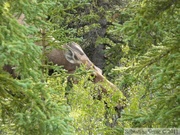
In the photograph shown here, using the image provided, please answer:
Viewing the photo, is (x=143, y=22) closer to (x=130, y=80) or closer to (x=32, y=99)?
(x=130, y=80)

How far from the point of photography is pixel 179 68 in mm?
4883

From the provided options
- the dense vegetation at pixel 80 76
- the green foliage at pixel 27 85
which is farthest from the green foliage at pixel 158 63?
the green foliage at pixel 27 85

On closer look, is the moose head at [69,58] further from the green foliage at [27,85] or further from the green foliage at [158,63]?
the green foliage at [27,85]

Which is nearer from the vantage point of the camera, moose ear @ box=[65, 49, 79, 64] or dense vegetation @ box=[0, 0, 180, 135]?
dense vegetation @ box=[0, 0, 180, 135]

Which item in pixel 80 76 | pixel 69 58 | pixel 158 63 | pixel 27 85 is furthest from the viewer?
pixel 69 58

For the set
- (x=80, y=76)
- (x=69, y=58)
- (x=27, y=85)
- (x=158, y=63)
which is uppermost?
(x=158, y=63)

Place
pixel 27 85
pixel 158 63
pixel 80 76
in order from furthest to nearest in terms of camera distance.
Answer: pixel 80 76, pixel 158 63, pixel 27 85

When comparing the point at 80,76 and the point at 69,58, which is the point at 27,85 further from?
the point at 69,58

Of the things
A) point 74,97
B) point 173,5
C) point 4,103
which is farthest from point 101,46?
point 4,103

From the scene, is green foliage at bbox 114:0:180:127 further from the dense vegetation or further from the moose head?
the moose head

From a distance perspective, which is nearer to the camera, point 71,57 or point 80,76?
point 80,76

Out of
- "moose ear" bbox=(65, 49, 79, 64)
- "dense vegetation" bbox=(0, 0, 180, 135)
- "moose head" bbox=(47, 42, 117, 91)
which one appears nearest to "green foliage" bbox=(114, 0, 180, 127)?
"dense vegetation" bbox=(0, 0, 180, 135)

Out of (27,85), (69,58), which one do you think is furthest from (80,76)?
(27,85)

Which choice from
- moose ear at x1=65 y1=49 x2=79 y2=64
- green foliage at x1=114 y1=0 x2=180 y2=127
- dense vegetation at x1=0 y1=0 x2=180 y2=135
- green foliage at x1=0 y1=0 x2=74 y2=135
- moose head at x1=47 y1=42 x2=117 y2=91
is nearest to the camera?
green foliage at x1=0 y1=0 x2=74 y2=135
